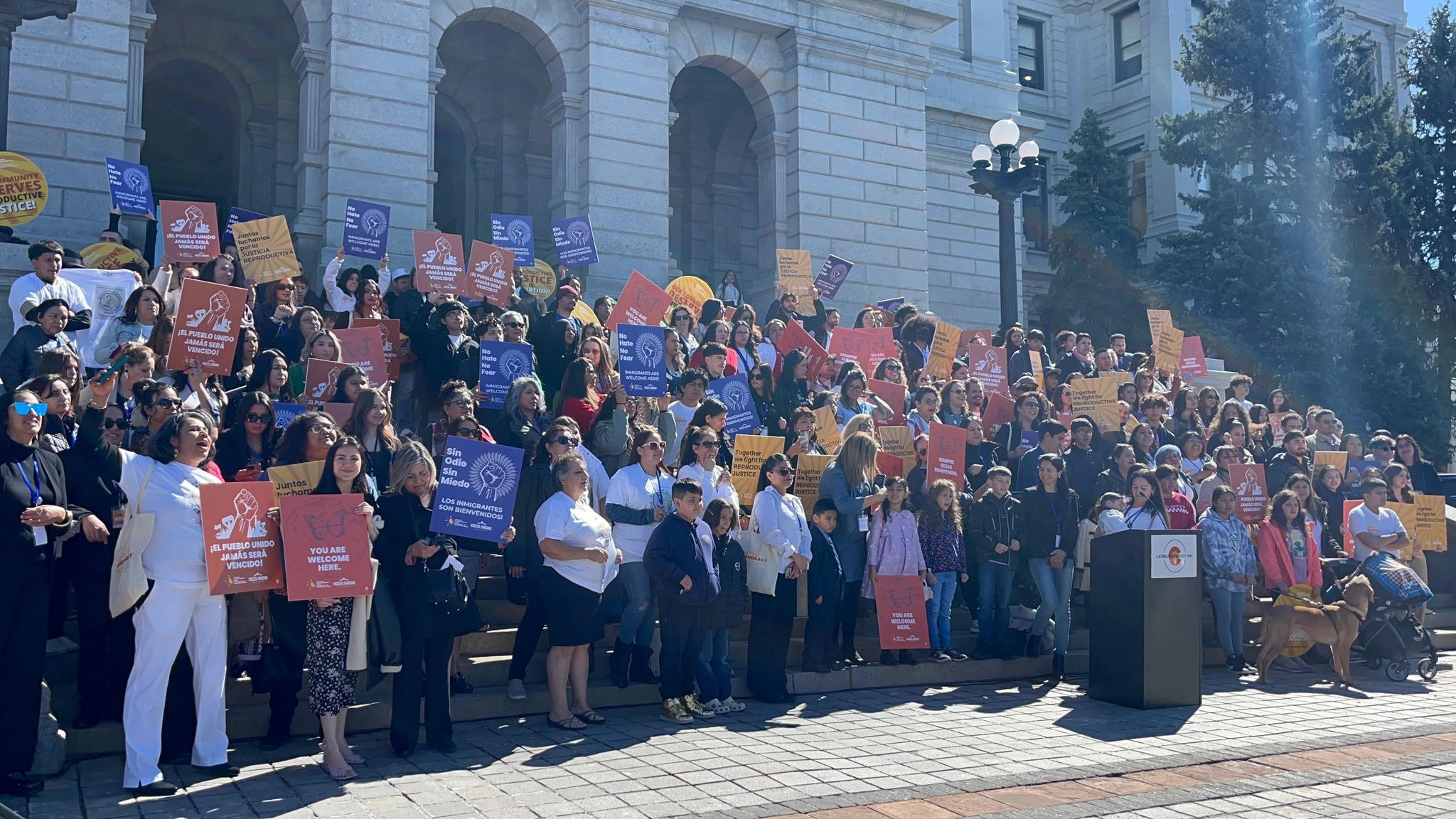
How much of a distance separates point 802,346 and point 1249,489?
5154 mm

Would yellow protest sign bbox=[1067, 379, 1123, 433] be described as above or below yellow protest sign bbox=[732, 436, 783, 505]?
above

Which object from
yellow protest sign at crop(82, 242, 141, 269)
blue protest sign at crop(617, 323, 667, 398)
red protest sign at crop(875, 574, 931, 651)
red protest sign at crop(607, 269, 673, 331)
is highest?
yellow protest sign at crop(82, 242, 141, 269)

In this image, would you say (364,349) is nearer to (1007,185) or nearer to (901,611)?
(901,611)

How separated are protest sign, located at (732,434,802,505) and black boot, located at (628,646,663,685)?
164cm

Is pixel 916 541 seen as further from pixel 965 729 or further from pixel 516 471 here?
pixel 516 471

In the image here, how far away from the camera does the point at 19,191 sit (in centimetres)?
1175

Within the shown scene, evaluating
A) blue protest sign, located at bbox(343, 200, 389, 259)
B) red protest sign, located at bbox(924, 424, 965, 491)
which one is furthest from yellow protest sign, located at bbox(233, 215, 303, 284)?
red protest sign, located at bbox(924, 424, 965, 491)

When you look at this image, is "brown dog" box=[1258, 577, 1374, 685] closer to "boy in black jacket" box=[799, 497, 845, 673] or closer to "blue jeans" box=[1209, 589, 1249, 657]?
"blue jeans" box=[1209, 589, 1249, 657]

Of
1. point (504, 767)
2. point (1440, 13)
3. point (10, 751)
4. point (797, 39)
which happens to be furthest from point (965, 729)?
Answer: point (1440, 13)

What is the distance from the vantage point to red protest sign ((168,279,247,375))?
31.2ft

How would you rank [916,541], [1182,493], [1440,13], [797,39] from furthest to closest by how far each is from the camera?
[1440,13] → [797,39] → [1182,493] → [916,541]

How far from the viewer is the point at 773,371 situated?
13945 mm

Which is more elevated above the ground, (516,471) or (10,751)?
(516,471)

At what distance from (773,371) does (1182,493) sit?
4.71 m
